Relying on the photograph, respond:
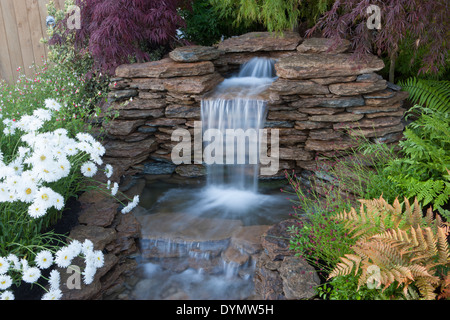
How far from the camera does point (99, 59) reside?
4.80m

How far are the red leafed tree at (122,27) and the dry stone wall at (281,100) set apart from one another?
1.04 ft

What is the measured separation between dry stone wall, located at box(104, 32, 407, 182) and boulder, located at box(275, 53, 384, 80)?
0.03 feet

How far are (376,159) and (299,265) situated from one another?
1.69 meters

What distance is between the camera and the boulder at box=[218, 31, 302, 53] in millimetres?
4727

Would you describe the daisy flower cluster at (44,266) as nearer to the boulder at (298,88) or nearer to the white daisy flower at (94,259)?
the white daisy flower at (94,259)

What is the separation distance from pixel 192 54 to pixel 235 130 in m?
1.07

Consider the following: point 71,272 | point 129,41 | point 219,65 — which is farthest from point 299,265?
point 129,41

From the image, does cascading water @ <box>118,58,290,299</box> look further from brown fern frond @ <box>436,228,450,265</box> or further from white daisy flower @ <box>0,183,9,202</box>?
brown fern frond @ <box>436,228,450,265</box>

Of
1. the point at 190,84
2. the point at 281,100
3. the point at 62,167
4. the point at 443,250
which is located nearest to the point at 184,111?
the point at 190,84

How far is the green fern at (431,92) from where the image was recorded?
4.15 meters

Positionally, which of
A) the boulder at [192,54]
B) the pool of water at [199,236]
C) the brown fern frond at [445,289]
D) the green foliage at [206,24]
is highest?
the green foliage at [206,24]

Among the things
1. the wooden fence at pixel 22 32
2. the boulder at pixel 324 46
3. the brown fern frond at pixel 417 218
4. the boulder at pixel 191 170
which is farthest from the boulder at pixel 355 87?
the wooden fence at pixel 22 32

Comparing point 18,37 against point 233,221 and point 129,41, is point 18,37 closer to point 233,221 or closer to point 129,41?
point 129,41

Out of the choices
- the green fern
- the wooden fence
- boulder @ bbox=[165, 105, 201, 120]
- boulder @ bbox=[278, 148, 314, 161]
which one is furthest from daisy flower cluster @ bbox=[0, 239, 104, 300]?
the wooden fence
